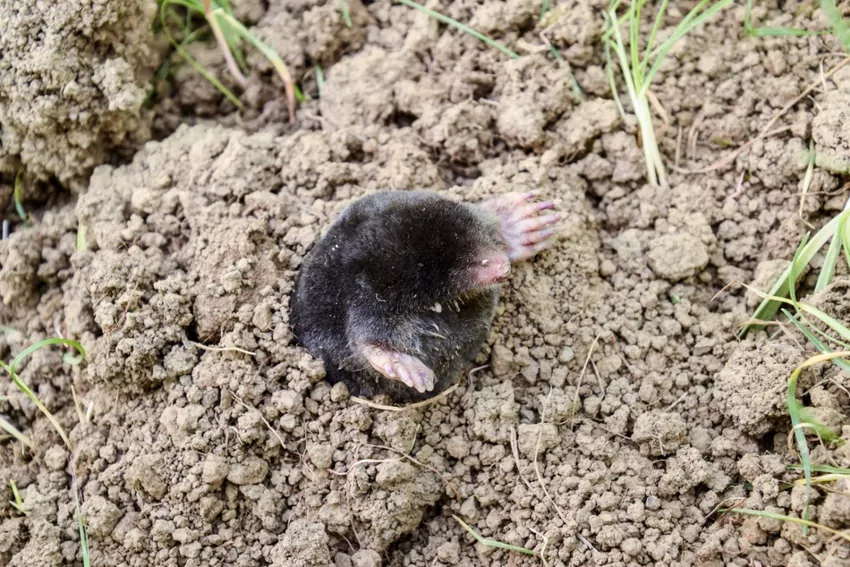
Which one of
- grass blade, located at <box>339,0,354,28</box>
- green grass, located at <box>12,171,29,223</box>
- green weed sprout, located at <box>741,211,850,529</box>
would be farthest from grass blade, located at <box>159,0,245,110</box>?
green weed sprout, located at <box>741,211,850,529</box>

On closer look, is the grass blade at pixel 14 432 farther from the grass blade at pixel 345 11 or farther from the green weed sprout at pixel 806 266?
the green weed sprout at pixel 806 266


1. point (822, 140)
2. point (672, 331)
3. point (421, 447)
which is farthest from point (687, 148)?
point (421, 447)

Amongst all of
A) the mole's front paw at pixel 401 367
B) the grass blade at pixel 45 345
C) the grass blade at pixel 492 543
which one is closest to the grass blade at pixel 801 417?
the grass blade at pixel 492 543

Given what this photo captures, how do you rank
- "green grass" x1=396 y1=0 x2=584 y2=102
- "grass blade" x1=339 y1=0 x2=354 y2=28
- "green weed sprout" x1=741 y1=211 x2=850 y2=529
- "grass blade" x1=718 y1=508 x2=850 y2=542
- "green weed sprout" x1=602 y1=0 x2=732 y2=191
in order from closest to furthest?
"grass blade" x1=718 y1=508 x2=850 y2=542, "green weed sprout" x1=741 y1=211 x2=850 y2=529, "green weed sprout" x1=602 y1=0 x2=732 y2=191, "green grass" x1=396 y1=0 x2=584 y2=102, "grass blade" x1=339 y1=0 x2=354 y2=28

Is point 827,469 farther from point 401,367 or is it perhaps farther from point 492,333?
point 401,367

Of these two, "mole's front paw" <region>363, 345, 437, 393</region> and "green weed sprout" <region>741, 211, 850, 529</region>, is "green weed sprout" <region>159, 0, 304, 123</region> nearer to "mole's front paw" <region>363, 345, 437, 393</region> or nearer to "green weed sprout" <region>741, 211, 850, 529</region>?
"mole's front paw" <region>363, 345, 437, 393</region>

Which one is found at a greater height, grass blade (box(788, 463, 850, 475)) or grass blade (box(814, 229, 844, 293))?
grass blade (box(814, 229, 844, 293))
